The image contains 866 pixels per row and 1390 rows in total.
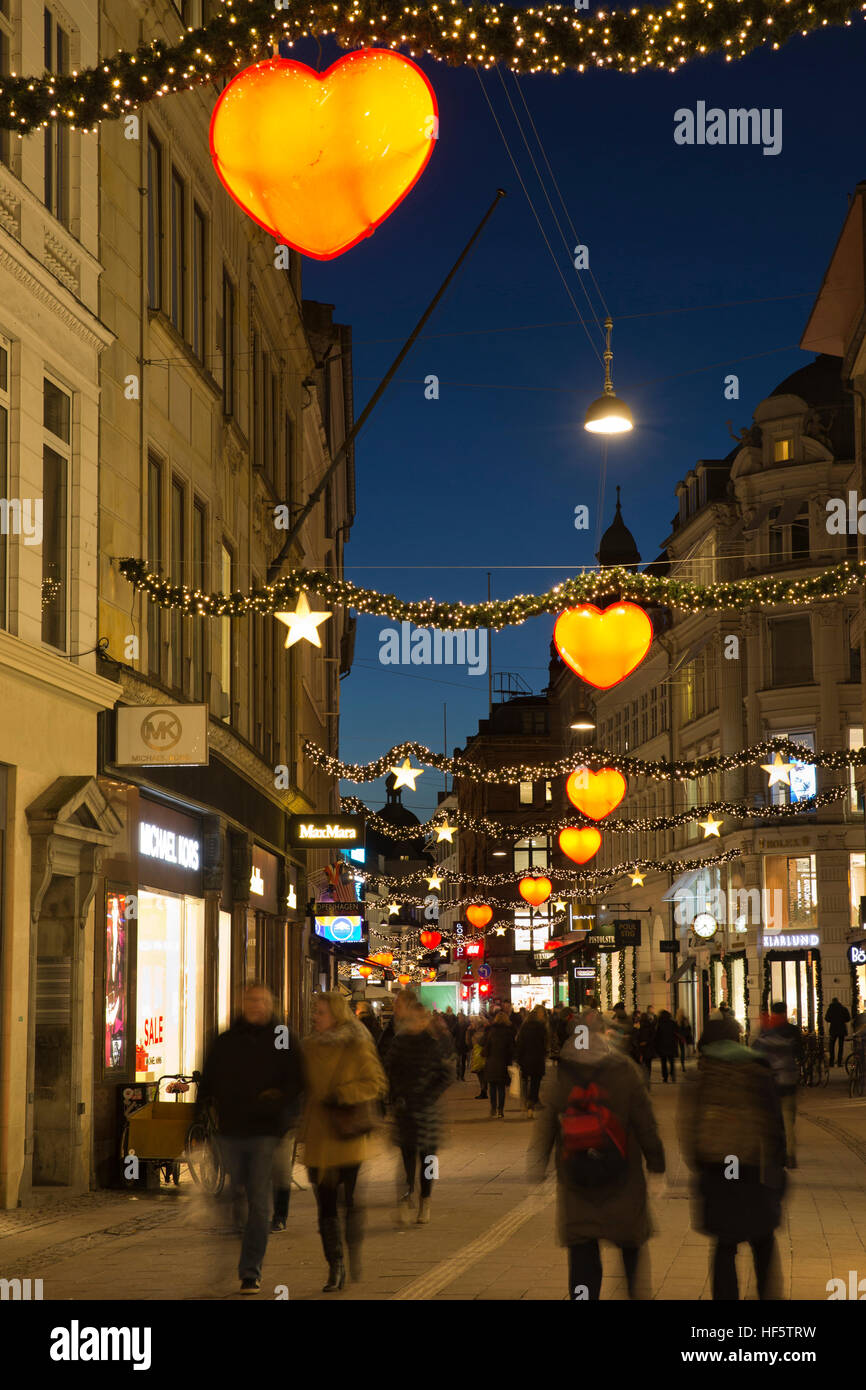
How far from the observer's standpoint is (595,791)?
28625 millimetres

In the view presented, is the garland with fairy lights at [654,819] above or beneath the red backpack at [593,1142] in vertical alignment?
above

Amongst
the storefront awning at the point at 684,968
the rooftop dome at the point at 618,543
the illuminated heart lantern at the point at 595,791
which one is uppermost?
the rooftop dome at the point at 618,543

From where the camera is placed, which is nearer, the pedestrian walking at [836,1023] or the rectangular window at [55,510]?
the rectangular window at [55,510]

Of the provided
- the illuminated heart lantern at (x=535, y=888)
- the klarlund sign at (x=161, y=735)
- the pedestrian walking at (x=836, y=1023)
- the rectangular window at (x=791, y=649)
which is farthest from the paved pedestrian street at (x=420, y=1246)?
the rectangular window at (x=791, y=649)

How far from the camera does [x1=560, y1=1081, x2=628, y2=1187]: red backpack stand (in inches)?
333

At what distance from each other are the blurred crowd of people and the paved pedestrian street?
37 cm

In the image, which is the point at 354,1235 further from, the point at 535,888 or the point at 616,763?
the point at 535,888

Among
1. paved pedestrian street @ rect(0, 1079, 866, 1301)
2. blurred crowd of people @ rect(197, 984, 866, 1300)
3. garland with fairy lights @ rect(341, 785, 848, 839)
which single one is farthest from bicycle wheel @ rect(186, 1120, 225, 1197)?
garland with fairy lights @ rect(341, 785, 848, 839)

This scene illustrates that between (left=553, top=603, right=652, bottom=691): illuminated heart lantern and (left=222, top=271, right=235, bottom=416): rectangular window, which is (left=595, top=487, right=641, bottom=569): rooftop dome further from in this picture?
(left=553, top=603, right=652, bottom=691): illuminated heart lantern

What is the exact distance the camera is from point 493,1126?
94.4 ft

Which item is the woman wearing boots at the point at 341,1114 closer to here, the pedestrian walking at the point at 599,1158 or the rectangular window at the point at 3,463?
the pedestrian walking at the point at 599,1158

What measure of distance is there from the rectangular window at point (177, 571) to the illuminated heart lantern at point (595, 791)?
8.06 meters

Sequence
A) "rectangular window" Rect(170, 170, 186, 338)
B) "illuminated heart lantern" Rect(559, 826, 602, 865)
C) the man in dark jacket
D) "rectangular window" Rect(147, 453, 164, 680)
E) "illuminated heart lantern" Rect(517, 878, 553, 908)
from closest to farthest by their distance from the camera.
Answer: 1. the man in dark jacket
2. "rectangular window" Rect(147, 453, 164, 680)
3. "rectangular window" Rect(170, 170, 186, 338)
4. "illuminated heart lantern" Rect(559, 826, 602, 865)
5. "illuminated heart lantern" Rect(517, 878, 553, 908)

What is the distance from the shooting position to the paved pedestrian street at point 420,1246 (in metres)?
11.2
